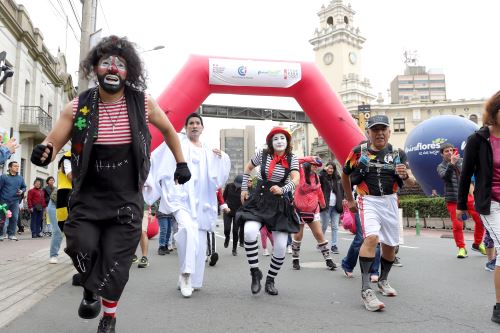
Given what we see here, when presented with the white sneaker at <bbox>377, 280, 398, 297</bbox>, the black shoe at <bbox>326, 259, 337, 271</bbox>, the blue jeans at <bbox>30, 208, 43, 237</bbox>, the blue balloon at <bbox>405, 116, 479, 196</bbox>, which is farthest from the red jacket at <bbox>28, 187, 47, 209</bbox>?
the blue balloon at <bbox>405, 116, 479, 196</bbox>

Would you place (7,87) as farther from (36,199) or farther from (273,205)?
(273,205)

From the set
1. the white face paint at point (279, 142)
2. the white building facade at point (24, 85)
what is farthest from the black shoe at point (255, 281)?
the white building facade at point (24, 85)

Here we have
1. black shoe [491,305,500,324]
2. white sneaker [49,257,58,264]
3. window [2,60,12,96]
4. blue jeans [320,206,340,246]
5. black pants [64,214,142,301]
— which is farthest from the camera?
window [2,60,12,96]

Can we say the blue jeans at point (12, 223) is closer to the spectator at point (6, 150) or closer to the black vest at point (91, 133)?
the spectator at point (6, 150)

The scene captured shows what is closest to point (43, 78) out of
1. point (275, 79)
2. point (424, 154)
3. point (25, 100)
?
point (25, 100)

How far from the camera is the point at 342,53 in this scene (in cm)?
7938

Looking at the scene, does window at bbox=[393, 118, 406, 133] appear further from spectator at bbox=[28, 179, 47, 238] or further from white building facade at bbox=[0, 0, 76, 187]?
spectator at bbox=[28, 179, 47, 238]

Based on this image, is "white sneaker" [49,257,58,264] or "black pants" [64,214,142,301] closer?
"black pants" [64,214,142,301]


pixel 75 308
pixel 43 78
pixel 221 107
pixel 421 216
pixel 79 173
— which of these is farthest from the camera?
pixel 221 107

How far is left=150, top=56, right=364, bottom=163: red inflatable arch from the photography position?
37.0ft

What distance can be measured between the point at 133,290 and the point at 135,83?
2.78 metres

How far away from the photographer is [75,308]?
4.32m

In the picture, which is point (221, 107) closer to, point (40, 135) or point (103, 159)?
point (40, 135)

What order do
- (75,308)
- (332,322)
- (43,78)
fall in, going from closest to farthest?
(332,322), (75,308), (43,78)
